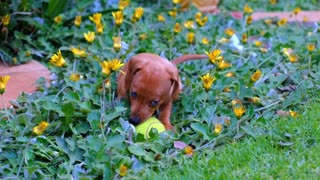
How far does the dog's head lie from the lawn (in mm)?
138

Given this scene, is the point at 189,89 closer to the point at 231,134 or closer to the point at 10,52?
the point at 231,134

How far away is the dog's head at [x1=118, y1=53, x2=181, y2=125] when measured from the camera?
443 cm

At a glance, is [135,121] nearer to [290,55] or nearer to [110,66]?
[110,66]

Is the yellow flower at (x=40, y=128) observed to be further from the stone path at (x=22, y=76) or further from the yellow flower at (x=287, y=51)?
the yellow flower at (x=287, y=51)

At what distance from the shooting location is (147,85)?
443 cm

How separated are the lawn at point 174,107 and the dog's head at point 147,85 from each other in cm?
14

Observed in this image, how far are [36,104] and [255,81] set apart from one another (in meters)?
1.57

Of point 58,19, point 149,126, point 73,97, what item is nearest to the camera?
point 149,126

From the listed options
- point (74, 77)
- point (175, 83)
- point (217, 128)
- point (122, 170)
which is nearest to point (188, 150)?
point (217, 128)

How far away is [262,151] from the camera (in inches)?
161

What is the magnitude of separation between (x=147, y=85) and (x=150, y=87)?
24mm

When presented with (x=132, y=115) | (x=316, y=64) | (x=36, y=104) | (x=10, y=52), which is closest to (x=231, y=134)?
(x=132, y=115)

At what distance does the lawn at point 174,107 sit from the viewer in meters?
3.91

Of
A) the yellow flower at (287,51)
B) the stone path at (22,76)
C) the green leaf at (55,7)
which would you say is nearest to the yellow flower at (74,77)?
the stone path at (22,76)
